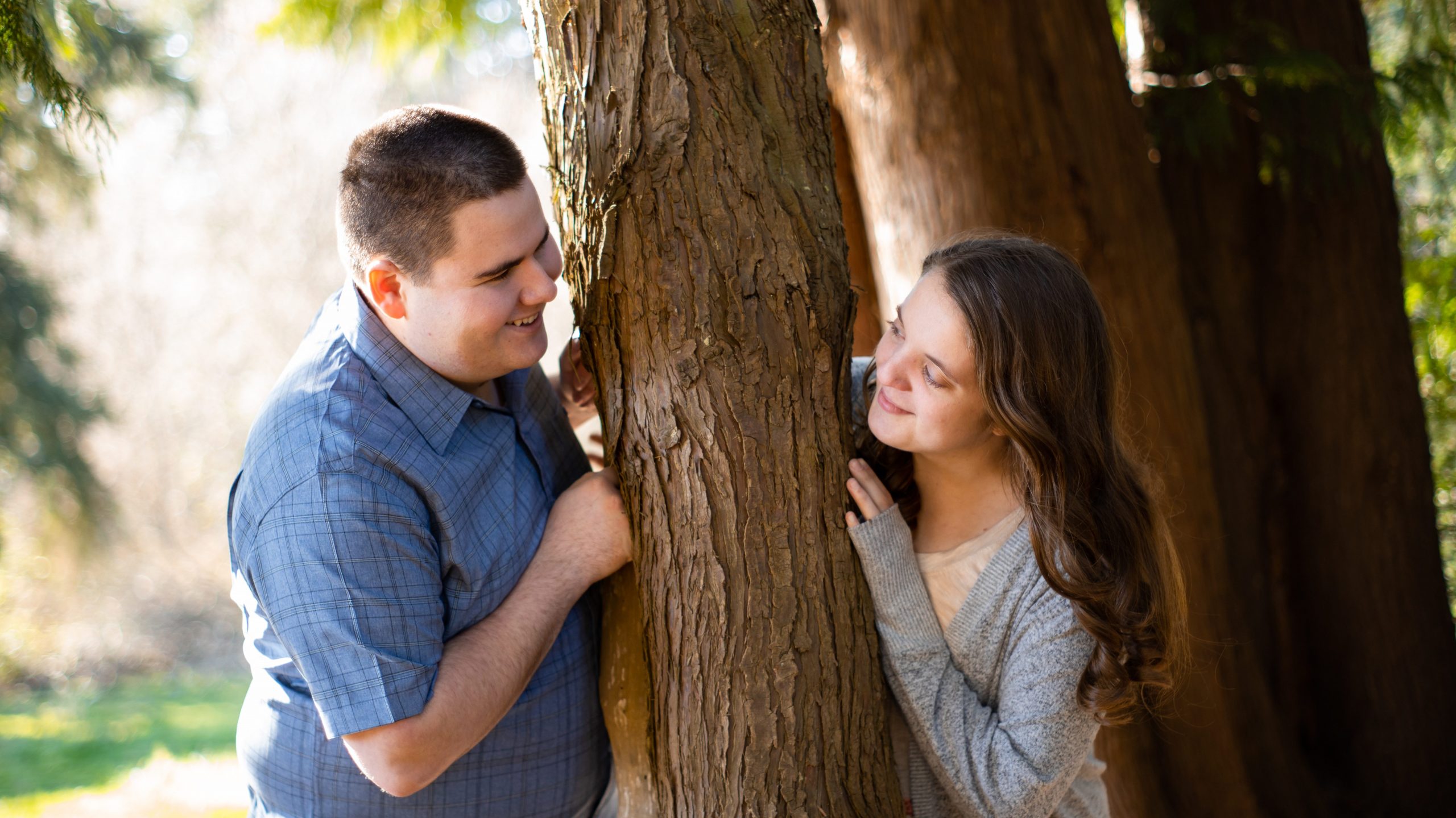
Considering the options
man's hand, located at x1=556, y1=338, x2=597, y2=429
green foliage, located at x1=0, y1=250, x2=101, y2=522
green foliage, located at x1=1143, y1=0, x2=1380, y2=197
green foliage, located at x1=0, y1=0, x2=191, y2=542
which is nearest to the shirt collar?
man's hand, located at x1=556, y1=338, x2=597, y2=429

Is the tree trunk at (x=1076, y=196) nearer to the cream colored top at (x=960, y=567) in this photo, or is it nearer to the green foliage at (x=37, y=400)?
the cream colored top at (x=960, y=567)

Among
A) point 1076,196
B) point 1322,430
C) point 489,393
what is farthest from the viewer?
point 1322,430

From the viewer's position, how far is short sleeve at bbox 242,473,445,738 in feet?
5.31

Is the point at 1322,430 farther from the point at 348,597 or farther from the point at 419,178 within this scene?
the point at 348,597

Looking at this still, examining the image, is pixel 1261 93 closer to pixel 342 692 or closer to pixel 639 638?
pixel 639 638

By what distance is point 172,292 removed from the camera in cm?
1320

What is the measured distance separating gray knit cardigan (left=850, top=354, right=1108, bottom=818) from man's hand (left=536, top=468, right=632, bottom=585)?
1.40 ft

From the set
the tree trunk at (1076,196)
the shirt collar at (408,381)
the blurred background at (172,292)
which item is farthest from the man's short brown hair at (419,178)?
the tree trunk at (1076,196)

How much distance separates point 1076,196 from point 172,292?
13.2 meters

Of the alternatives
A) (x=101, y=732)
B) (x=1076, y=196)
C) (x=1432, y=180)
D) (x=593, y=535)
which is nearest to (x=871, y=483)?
(x=593, y=535)

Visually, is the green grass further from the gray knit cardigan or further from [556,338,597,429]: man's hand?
the gray knit cardigan

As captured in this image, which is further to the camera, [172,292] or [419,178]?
[172,292]

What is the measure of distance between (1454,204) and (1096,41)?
3584 millimetres

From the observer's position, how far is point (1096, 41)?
286cm
